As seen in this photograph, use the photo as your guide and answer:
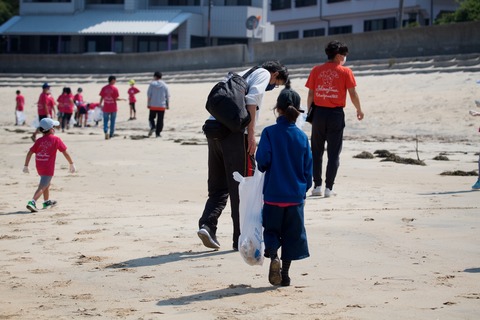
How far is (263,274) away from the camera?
7926mm

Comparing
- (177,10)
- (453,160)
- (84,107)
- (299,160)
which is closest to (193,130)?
(84,107)

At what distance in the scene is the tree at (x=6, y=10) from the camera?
268 feet

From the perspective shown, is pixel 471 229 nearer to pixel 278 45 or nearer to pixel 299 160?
pixel 299 160

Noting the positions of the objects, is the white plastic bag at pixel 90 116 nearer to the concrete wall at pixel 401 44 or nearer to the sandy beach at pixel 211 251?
the concrete wall at pixel 401 44

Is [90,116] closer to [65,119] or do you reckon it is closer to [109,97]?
[65,119]

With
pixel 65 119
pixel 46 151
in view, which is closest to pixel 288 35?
pixel 65 119

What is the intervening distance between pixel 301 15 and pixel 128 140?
42.2 m

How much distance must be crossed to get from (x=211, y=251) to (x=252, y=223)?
4.55 feet

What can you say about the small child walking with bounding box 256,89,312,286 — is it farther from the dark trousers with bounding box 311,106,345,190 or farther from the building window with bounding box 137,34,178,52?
the building window with bounding box 137,34,178,52

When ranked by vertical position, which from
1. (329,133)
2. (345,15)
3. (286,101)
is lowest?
(329,133)

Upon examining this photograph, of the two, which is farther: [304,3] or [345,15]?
[304,3]

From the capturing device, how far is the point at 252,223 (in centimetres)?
766

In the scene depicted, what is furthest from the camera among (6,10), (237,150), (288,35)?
(6,10)

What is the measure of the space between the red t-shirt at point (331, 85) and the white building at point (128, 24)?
57.9m
